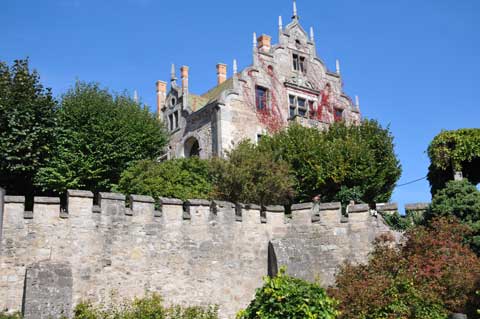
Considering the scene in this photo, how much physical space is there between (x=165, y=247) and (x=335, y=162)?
38.0ft

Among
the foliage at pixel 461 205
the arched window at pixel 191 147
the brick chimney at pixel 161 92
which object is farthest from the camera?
the brick chimney at pixel 161 92

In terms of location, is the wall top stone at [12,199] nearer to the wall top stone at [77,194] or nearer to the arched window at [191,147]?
the wall top stone at [77,194]

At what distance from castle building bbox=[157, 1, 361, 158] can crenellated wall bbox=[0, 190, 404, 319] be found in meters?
12.5

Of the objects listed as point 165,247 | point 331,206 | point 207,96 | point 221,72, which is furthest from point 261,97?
point 165,247

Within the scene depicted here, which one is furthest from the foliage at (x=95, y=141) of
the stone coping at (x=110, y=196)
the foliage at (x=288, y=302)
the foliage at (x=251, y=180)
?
the foliage at (x=288, y=302)

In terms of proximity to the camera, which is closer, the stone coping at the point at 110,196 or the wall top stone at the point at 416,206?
the stone coping at the point at 110,196

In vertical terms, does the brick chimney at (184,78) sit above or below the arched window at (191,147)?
above

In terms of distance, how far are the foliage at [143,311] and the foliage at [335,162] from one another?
34.6 feet

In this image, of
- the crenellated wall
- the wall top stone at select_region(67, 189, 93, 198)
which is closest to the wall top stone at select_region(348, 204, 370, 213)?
the crenellated wall

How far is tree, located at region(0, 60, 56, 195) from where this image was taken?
84.2 ft

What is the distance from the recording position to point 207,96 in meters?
40.8

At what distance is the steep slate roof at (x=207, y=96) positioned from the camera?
3869cm

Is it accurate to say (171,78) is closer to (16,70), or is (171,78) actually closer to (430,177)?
(16,70)

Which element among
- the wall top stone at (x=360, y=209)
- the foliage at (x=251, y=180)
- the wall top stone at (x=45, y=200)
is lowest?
Answer: the wall top stone at (x=360, y=209)
